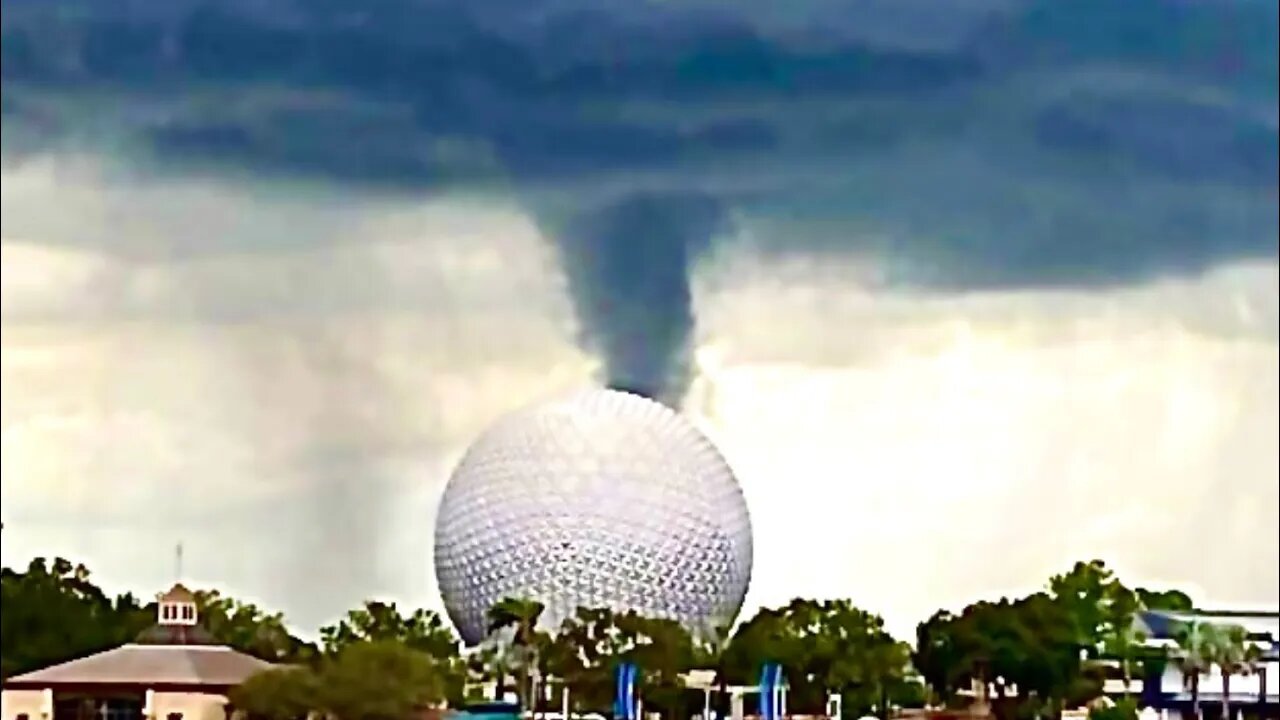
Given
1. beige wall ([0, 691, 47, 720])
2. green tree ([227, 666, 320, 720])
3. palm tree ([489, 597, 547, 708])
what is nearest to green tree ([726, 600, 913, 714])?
palm tree ([489, 597, 547, 708])

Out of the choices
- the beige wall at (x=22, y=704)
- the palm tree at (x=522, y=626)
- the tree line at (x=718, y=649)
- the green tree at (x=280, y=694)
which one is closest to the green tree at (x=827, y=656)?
the tree line at (x=718, y=649)

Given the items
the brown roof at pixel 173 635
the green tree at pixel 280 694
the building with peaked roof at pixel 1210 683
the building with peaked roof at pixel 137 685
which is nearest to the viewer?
the green tree at pixel 280 694

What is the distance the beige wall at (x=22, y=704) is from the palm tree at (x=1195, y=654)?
49.1 metres

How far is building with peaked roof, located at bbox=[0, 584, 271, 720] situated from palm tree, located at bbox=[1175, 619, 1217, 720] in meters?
41.4

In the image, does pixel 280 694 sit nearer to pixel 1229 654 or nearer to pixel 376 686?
pixel 376 686

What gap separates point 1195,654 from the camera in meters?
122

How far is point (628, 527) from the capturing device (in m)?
119

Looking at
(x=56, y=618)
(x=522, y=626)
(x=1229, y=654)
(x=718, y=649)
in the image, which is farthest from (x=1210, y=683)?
(x=56, y=618)

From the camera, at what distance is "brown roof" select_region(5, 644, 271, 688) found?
3878 inches

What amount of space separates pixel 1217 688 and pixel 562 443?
33609 mm

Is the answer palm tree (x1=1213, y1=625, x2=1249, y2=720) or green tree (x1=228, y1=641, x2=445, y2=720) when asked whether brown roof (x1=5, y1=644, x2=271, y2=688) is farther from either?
palm tree (x1=1213, y1=625, x2=1249, y2=720)

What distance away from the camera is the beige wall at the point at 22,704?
319 ft

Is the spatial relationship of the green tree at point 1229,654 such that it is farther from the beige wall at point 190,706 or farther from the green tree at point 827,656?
the beige wall at point 190,706

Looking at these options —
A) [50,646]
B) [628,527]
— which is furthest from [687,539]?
[50,646]
